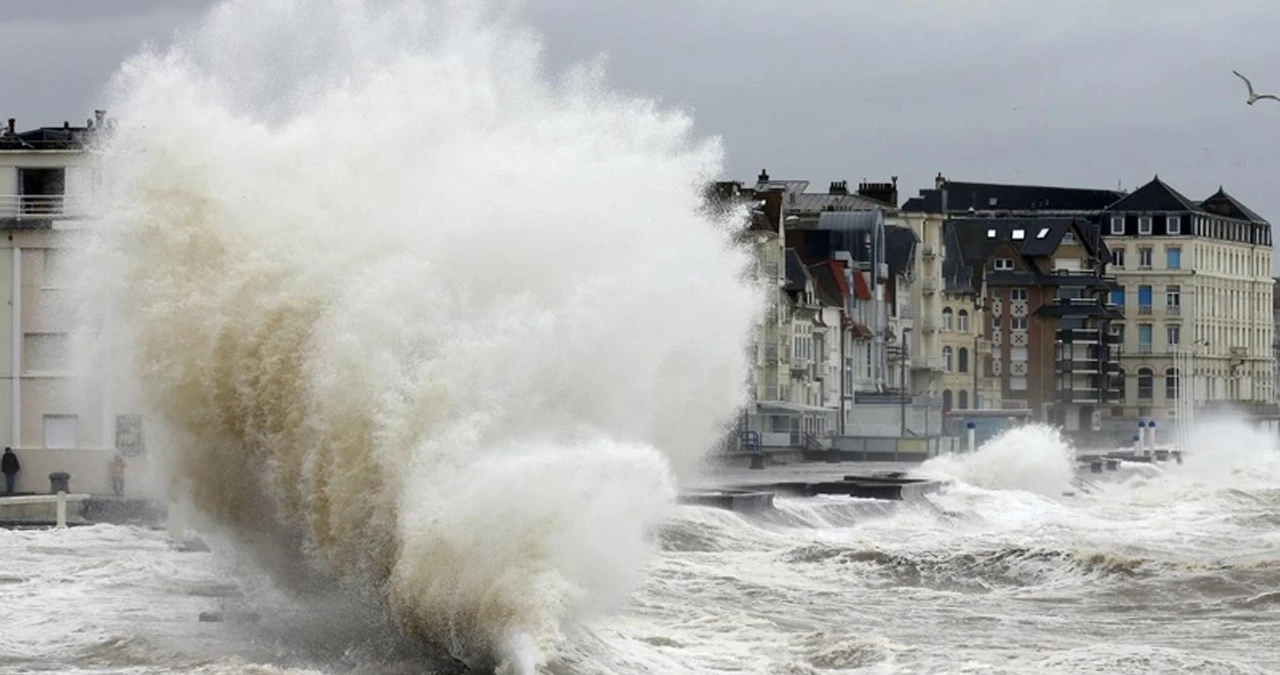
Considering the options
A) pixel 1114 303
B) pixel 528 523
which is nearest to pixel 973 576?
pixel 528 523

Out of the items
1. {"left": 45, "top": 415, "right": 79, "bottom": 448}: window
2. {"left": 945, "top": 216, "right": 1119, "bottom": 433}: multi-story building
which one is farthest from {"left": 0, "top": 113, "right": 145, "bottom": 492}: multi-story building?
{"left": 945, "top": 216, "right": 1119, "bottom": 433}: multi-story building

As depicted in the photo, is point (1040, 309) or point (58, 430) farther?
point (1040, 309)

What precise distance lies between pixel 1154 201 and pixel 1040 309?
2468 centimetres

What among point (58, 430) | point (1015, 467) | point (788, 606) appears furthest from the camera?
point (1015, 467)

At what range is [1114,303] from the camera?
16762 cm

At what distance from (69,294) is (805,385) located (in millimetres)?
79181

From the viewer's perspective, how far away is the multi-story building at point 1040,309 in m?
147

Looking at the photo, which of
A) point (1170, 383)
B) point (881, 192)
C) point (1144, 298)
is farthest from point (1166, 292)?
point (881, 192)

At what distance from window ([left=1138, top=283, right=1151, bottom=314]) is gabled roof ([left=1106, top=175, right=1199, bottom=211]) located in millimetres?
5447

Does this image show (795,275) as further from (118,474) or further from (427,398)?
(427,398)

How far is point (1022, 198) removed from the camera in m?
175

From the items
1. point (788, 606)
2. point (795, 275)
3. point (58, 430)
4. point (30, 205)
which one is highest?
point (795, 275)

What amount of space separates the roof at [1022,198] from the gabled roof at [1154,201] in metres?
5.08

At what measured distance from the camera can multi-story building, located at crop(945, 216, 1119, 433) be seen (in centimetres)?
14662
